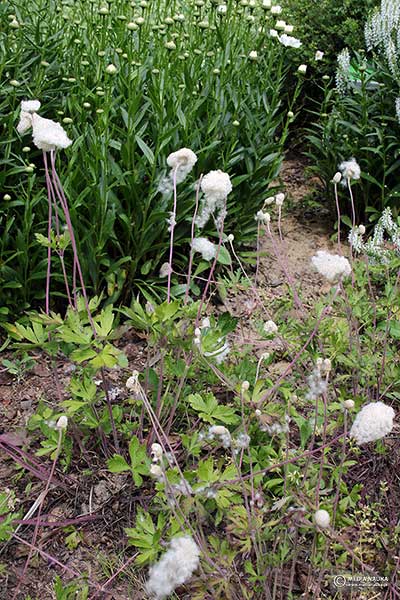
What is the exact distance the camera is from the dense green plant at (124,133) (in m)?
2.85

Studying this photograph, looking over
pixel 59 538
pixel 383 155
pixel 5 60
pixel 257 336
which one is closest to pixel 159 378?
pixel 59 538

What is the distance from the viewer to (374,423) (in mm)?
1528

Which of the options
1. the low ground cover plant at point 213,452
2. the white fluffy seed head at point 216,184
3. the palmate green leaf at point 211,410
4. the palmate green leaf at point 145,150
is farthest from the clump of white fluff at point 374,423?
the palmate green leaf at point 145,150

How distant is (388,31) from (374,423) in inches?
109

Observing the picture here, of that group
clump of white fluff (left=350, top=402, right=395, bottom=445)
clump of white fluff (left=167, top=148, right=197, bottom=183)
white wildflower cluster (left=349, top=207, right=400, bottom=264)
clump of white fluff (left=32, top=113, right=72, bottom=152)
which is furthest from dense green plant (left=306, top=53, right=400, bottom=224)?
clump of white fluff (left=350, top=402, right=395, bottom=445)

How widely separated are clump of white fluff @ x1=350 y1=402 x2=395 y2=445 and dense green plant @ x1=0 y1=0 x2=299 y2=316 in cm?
142

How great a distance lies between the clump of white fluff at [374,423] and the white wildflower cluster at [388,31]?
8.39 ft

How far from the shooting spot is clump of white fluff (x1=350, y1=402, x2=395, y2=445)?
5.00 ft

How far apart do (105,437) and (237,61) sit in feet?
7.20

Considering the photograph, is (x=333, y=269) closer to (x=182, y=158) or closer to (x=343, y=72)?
(x=182, y=158)

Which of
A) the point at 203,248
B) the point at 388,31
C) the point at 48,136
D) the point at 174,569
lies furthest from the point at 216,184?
the point at 388,31

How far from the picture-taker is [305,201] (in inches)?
164

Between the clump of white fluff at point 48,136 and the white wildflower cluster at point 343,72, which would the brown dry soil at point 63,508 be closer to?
the clump of white fluff at point 48,136

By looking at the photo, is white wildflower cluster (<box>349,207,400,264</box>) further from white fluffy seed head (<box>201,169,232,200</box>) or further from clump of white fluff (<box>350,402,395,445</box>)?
clump of white fluff (<box>350,402,395,445</box>)
